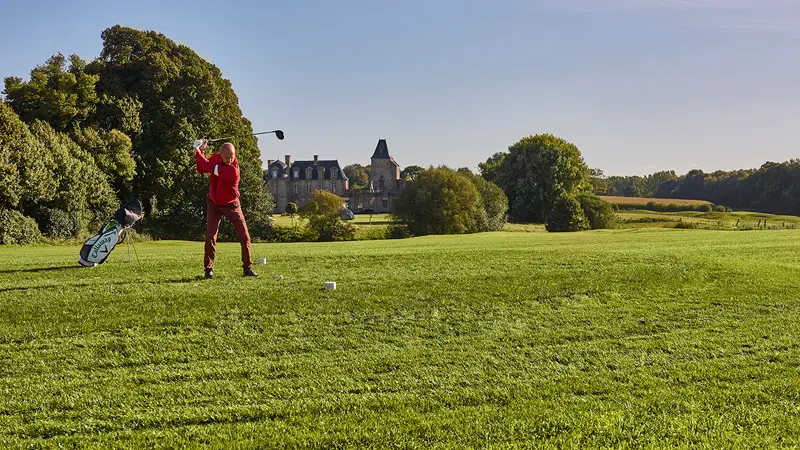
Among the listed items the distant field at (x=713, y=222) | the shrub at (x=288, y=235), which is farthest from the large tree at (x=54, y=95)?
the distant field at (x=713, y=222)

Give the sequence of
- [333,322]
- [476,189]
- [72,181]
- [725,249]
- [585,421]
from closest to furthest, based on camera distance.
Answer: [585,421], [333,322], [725,249], [72,181], [476,189]

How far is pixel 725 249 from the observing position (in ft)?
63.2

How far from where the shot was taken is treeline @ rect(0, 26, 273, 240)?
36719 millimetres

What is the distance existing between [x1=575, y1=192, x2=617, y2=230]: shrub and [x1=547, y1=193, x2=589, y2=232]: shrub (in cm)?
156

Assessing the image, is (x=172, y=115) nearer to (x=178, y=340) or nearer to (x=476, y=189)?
(x=476, y=189)

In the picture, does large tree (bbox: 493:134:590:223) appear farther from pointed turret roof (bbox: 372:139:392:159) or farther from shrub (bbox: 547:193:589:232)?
pointed turret roof (bbox: 372:139:392:159)

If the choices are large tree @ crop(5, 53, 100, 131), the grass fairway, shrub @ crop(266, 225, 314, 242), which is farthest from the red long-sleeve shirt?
shrub @ crop(266, 225, 314, 242)

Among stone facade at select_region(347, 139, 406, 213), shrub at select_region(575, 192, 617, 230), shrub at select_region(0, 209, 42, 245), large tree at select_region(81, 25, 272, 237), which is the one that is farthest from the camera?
stone facade at select_region(347, 139, 406, 213)

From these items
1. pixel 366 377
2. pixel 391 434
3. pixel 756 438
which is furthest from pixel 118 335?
pixel 756 438

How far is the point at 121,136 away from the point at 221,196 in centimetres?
3554

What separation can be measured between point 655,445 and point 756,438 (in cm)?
88

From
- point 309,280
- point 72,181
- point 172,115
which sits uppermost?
point 172,115

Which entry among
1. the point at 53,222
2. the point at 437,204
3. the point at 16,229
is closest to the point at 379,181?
the point at 437,204

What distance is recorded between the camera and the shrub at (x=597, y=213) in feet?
227
